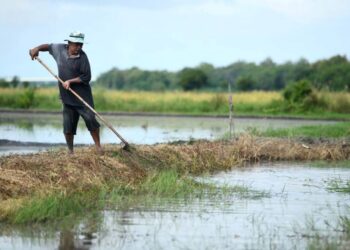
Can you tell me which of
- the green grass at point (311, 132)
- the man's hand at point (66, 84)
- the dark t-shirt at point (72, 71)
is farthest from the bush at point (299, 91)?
the man's hand at point (66, 84)

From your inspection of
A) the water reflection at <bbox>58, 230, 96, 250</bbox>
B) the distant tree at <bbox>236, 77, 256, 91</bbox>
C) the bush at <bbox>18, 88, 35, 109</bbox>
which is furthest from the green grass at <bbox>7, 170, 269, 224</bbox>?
the distant tree at <bbox>236, 77, 256, 91</bbox>

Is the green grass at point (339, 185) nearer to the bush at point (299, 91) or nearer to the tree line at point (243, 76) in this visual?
the bush at point (299, 91)

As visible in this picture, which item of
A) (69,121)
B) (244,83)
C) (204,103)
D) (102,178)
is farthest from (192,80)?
(102,178)

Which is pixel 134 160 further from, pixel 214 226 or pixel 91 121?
pixel 214 226

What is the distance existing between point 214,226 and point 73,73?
440cm

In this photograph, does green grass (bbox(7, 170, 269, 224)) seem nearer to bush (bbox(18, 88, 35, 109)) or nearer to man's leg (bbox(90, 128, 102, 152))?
man's leg (bbox(90, 128, 102, 152))

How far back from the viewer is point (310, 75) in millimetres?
80188

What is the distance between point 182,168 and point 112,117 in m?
22.9

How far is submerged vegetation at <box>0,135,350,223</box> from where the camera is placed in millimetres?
10711

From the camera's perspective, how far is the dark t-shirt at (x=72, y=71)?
13836 mm

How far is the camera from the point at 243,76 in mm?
88250

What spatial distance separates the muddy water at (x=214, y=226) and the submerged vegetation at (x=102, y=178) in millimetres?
380

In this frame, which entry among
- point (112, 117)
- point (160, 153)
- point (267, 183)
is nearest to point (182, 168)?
point (160, 153)

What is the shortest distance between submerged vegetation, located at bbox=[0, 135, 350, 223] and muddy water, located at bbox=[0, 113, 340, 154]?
14.5 feet
